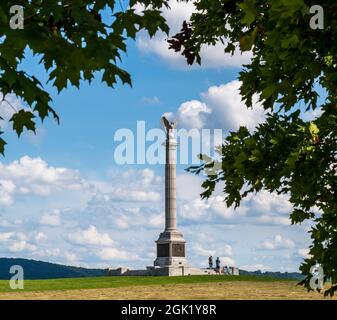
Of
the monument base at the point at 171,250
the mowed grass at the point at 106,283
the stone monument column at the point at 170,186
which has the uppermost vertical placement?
the stone monument column at the point at 170,186

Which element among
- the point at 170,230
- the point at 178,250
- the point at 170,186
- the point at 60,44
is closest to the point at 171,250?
the point at 178,250

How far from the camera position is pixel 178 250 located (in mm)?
55688

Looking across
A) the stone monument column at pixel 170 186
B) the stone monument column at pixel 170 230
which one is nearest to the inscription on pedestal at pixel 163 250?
the stone monument column at pixel 170 230

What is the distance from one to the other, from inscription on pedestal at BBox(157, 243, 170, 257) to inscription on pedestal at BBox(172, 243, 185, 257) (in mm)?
559

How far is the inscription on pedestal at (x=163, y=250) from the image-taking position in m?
55.2

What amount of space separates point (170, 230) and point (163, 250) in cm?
202

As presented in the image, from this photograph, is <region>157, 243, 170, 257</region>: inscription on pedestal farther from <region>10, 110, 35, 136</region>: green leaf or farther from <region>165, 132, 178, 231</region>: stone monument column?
<region>10, 110, 35, 136</region>: green leaf

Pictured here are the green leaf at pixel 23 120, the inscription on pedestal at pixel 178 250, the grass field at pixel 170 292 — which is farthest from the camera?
the inscription on pedestal at pixel 178 250

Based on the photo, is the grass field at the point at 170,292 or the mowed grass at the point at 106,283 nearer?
the grass field at the point at 170,292

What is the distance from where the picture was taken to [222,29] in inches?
400

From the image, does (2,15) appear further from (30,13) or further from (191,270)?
(191,270)

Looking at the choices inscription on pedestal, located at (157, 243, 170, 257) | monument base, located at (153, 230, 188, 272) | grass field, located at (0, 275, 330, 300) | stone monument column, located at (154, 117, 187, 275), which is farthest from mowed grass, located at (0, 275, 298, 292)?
inscription on pedestal, located at (157, 243, 170, 257)

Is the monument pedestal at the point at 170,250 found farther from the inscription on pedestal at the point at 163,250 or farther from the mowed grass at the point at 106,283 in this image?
the mowed grass at the point at 106,283

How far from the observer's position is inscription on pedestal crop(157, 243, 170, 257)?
55250 mm
